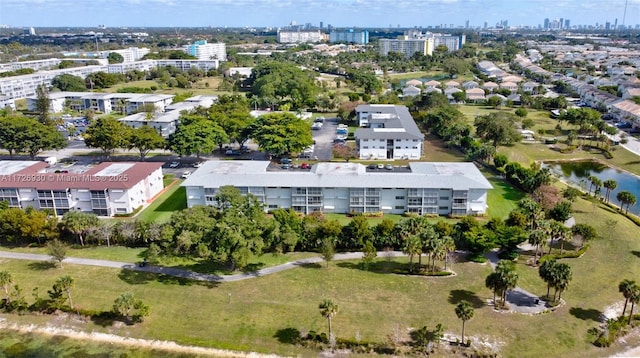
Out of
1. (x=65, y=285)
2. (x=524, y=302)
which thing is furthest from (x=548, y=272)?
(x=65, y=285)

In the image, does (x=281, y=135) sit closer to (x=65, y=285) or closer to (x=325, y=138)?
(x=325, y=138)

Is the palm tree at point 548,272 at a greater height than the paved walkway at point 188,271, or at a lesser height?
greater

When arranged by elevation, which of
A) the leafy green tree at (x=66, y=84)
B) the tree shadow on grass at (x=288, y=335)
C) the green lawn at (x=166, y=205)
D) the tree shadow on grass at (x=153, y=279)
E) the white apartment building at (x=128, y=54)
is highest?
the white apartment building at (x=128, y=54)

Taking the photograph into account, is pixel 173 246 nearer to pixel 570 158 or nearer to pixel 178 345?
pixel 178 345

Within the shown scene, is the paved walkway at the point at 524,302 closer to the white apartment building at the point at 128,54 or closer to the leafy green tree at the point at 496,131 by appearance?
the leafy green tree at the point at 496,131

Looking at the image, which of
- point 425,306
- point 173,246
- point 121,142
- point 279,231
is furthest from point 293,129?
point 425,306

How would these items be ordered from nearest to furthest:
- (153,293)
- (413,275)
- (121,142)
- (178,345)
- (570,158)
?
(178,345) < (153,293) < (413,275) < (121,142) < (570,158)

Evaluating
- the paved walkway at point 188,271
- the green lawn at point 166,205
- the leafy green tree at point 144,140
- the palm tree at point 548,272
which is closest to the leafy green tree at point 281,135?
the leafy green tree at point 144,140
